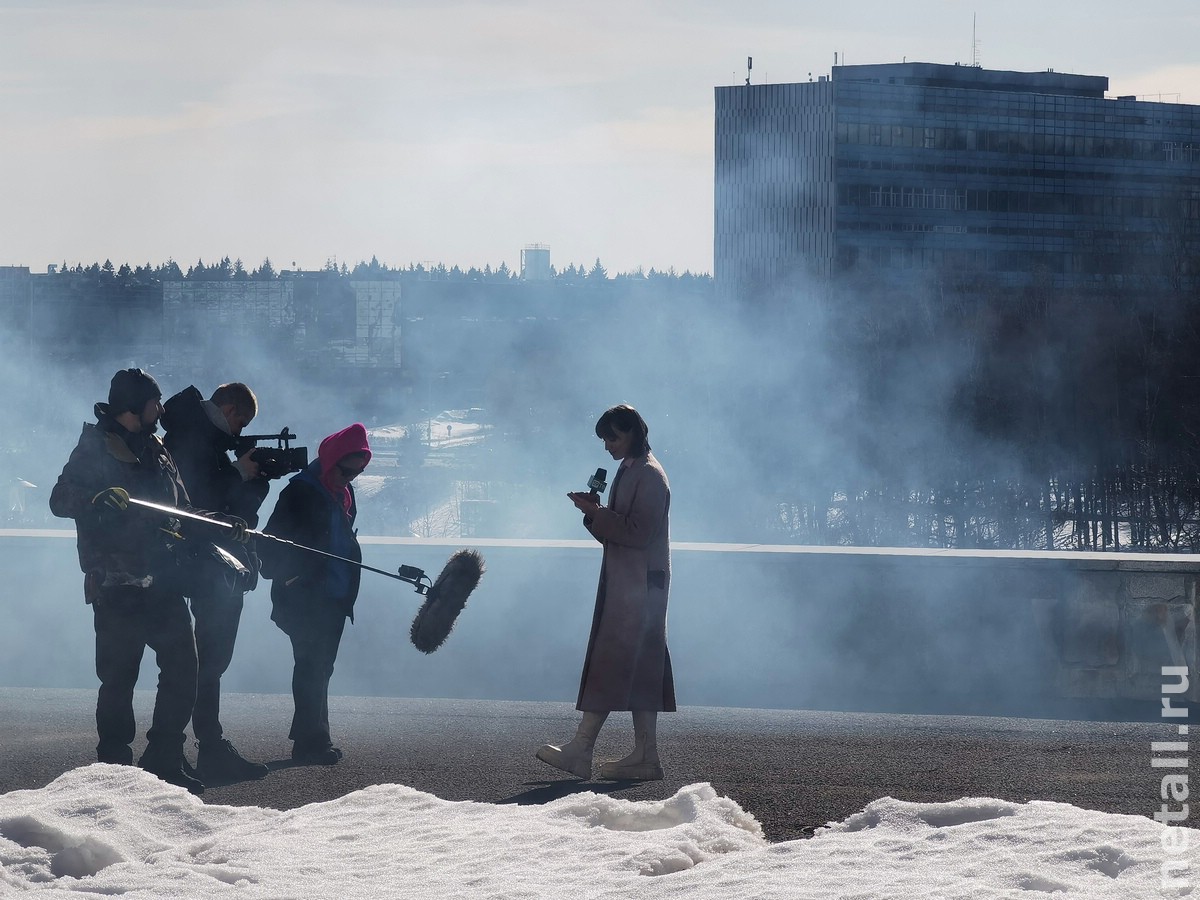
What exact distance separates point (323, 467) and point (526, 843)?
233cm

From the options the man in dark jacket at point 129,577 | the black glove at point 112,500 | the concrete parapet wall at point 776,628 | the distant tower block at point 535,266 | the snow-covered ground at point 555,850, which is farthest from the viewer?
the distant tower block at point 535,266

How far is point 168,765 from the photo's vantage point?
5.77m

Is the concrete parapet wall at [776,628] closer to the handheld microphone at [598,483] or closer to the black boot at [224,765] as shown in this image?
the handheld microphone at [598,483]

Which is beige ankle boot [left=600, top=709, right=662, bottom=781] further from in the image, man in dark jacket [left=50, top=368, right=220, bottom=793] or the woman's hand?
man in dark jacket [left=50, top=368, right=220, bottom=793]

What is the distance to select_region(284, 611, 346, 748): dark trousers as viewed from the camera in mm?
6375

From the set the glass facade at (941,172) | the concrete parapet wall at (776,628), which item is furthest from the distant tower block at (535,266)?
the concrete parapet wall at (776,628)

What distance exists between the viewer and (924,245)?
365 ft

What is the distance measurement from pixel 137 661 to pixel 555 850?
1.94m

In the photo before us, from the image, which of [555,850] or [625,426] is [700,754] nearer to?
[625,426]

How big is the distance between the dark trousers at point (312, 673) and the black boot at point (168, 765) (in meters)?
0.64

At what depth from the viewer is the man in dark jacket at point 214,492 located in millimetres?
6141

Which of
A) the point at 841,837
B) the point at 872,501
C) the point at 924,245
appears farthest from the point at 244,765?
the point at 924,245

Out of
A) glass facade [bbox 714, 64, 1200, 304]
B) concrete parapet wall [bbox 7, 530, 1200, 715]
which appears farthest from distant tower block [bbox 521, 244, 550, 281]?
concrete parapet wall [bbox 7, 530, 1200, 715]

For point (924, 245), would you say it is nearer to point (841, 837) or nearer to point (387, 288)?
point (387, 288)
